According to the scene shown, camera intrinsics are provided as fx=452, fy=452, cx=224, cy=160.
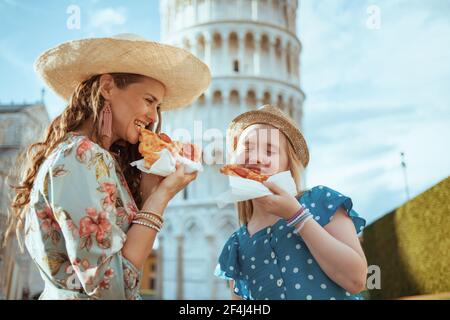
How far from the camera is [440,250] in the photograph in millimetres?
7316

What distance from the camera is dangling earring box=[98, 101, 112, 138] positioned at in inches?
81.7

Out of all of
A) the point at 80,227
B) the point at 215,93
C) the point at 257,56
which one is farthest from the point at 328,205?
the point at 257,56

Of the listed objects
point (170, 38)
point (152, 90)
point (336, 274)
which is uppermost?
point (170, 38)

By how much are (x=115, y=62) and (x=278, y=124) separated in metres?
0.85

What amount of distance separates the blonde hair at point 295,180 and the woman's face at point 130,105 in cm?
66

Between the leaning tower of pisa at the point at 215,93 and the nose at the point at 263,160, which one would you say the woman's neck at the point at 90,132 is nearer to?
the nose at the point at 263,160

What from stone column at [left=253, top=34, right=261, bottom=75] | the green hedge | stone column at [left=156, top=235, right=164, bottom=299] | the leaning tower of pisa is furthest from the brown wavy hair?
stone column at [left=253, top=34, right=261, bottom=75]

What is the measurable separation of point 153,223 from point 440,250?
6.78 m

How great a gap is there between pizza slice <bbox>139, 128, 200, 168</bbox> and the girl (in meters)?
0.24

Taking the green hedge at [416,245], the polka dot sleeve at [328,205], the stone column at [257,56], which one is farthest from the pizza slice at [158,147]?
the stone column at [257,56]

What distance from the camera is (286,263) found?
2029 mm

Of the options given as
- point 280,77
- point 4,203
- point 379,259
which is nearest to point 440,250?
point 379,259

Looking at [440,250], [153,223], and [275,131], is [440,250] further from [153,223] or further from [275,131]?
[153,223]

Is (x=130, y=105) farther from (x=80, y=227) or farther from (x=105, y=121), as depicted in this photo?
(x=80, y=227)
